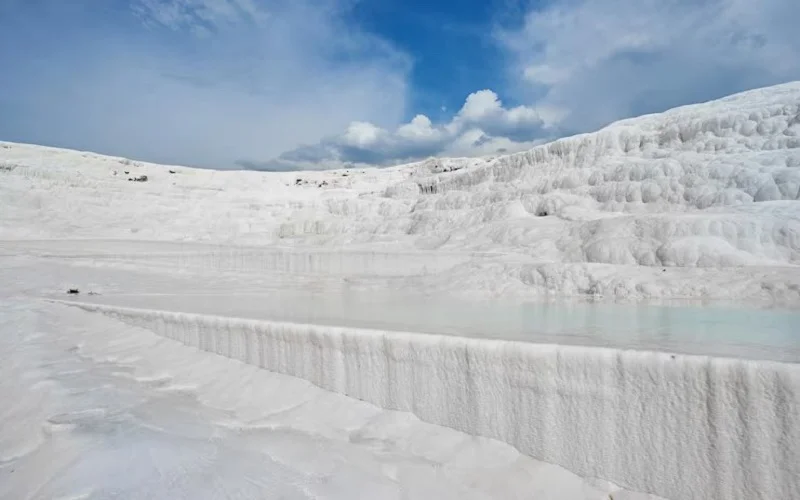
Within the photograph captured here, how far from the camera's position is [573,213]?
485 inches

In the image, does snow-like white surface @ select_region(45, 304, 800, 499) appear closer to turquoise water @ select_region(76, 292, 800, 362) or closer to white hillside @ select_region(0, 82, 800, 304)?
turquoise water @ select_region(76, 292, 800, 362)

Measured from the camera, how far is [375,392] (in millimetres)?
2801

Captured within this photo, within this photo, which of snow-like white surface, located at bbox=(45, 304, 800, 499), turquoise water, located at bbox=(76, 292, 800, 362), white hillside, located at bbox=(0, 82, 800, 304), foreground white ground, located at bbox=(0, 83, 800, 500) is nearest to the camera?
snow-like white surface, located at bbox=(45, 304, 800, 499)

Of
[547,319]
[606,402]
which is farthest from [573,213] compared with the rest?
[606,402]

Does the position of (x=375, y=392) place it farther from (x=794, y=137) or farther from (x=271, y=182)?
(x=271, y=182)

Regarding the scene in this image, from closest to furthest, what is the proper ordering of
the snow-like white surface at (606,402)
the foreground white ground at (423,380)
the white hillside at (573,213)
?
1. the snow-like white surface at (606,402)
2. the foreground white ground at (423,380)
3. the white hillside at (573,213)

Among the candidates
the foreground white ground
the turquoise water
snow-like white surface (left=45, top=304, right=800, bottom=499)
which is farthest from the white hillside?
snow-like white surface (left=45, top=304, right=800, bottom=499)

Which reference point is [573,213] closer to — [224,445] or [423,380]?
[423,380]

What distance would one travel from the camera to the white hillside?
7098mm

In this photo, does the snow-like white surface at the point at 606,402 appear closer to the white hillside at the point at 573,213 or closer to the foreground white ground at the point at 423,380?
the foreground white ground at the point at 423,380

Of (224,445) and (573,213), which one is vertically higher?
(573,213)

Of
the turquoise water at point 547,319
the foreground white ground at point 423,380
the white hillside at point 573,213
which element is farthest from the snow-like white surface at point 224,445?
the white hillside at point 573,213

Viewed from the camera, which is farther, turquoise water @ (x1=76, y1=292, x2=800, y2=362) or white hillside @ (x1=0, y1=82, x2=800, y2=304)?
white hillside @ (x1=0, y1=82, x2=800, y2=304)

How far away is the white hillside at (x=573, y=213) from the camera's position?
7.10m
